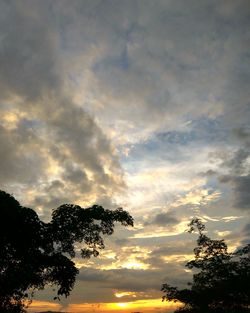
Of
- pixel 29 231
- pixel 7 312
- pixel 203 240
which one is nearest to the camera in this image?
pixel 7 312

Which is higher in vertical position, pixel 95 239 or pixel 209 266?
pixel 95 239

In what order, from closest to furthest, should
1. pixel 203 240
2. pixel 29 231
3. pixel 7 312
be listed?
pixel 7 312 < pixel 29 231 < pixel 203 240

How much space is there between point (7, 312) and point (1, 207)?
31.4 ft

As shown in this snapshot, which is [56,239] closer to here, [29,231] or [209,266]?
[29,231]

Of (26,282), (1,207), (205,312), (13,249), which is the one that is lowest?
(205,312)

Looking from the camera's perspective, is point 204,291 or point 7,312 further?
point 204,291

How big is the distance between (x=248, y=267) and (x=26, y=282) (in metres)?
22.4

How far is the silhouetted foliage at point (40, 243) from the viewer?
3322 cm

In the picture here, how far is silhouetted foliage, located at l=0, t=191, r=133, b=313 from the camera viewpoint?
1308 inches

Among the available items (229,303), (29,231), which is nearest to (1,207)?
(29,231)

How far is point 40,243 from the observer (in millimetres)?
36406

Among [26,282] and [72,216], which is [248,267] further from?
[26,282]

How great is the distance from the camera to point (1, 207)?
33312mm

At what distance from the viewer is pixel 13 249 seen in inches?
1396
